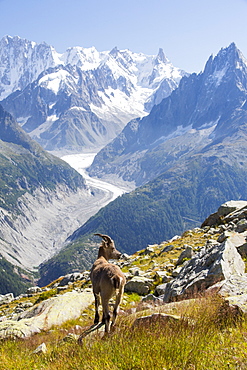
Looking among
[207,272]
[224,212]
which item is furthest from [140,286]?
[224,212]

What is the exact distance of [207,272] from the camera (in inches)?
551

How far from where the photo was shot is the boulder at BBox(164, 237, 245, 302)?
43.2ft

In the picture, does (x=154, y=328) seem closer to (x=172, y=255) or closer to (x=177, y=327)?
(x=177, y=327)

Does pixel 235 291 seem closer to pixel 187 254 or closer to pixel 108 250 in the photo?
pixel 108 250

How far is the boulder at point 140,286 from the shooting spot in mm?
19016

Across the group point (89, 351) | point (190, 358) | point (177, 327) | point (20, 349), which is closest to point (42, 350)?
point (20, 349)

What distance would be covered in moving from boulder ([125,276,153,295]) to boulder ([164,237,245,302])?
3466 millimetres

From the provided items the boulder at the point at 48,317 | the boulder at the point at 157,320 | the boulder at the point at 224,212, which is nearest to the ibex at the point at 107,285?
the boulder at the point at 157,320

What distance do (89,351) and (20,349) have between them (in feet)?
12.3

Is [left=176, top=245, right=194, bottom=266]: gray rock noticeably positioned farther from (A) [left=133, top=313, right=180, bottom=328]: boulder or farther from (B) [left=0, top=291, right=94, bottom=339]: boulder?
(A) [left=133, top=313, right=180, bottom=328]: boulder

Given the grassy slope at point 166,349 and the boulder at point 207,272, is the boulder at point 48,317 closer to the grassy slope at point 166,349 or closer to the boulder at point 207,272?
the grassy slope at point 166,349

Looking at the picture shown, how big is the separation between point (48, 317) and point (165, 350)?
1010 centimetres

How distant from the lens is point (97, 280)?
1074cm

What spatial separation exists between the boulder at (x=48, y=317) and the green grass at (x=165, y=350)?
174 inches
